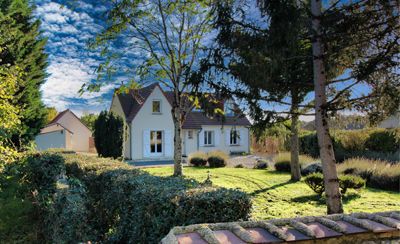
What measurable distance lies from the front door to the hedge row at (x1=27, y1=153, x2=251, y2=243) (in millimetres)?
18048

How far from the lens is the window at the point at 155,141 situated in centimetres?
2680

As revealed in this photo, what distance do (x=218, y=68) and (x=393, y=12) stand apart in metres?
3.12

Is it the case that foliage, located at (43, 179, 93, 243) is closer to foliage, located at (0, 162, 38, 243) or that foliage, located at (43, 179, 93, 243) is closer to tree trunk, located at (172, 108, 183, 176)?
foliage, located at (0, 162, 38, 243)

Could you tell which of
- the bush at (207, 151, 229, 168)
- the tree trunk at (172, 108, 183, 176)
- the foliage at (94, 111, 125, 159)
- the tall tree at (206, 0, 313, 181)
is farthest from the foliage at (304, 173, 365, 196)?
the foliage at (94, 111, 125, 159)

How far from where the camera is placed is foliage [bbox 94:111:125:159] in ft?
70.6

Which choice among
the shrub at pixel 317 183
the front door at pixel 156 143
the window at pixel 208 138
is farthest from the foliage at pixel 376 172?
the window at pixel 208 138

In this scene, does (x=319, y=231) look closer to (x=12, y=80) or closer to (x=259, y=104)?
(x=259, y=104)

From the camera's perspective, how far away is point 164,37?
43.2 ft

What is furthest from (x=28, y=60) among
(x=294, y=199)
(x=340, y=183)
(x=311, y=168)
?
(x=340, y=183)

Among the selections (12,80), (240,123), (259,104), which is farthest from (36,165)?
(240,123)

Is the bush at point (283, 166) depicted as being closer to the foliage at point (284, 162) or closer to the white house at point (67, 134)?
the foliage at point (284, 162)

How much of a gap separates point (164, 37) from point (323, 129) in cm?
910

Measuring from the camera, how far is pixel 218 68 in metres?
6.17

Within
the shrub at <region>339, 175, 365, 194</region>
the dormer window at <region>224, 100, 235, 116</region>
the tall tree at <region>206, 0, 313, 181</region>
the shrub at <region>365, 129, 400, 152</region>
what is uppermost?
the tall tree at <region>206, 0, 313, 181</region>
